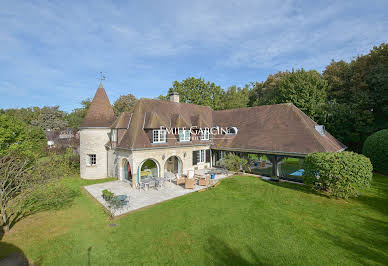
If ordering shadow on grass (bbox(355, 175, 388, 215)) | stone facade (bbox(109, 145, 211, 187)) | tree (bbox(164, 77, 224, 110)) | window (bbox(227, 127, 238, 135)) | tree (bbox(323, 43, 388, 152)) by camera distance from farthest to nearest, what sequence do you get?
tree (bbox(164, 77, 224, 110))
tree (bbox(323, 43, 388, 152))
window (bbox(227, 127, 238, 135))
stone facade (bbox(109, 145, 211, 187))
shadow on grass (bbox(355, 175, 388, 215))

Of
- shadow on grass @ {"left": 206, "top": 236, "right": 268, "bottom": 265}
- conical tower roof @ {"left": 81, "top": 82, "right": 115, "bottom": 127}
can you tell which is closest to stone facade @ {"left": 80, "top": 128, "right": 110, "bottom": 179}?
conical tower roof @ {"left": 81, "top": 82, "right": 115, "bottom": 127}

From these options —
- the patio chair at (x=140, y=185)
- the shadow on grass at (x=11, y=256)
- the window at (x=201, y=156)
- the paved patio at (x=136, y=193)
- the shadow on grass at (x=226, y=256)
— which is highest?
the window at (x=201, y=156)

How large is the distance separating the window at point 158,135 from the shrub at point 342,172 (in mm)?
12632

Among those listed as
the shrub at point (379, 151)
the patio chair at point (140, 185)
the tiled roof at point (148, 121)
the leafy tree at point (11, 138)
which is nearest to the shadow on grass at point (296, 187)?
the tiled roof at point (148, 121)

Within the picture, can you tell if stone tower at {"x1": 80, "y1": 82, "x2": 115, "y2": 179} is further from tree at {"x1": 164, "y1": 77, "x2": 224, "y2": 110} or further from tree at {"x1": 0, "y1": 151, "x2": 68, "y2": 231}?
tree at {"x1": 164, "y1": 77, "x2": 224, "y2": 110}

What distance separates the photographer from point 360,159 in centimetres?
1183

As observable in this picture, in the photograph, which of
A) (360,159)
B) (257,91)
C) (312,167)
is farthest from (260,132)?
(257,91)

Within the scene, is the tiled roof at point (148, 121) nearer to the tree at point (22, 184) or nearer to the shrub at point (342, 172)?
the tree at point (22, 184)

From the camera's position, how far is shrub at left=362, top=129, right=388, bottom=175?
18172 mm

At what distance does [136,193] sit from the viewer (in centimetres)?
1453

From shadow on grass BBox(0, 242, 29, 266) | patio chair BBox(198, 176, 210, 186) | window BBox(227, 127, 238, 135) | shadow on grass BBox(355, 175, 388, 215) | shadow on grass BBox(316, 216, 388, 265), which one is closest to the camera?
shadow on grass BBox(316, 216, 388, 265)

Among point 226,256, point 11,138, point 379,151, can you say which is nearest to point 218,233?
point 226,256

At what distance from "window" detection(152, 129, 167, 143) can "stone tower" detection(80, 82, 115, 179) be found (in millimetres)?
6392

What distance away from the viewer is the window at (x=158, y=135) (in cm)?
1705
